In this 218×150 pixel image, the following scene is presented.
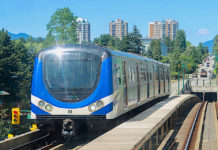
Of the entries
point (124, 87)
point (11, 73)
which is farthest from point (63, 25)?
point (124, 87)

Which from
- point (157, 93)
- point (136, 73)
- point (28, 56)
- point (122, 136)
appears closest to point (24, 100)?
point (28, 56)

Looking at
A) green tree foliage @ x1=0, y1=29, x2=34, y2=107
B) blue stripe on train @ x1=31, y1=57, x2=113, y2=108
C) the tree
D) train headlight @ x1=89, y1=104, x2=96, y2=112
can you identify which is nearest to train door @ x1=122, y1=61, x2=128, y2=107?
blue stripe on train @ x1=31, y1=57, x2=113, y2=108

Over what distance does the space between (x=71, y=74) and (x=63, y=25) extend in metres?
77.3

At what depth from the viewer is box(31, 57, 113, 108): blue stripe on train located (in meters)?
13.1

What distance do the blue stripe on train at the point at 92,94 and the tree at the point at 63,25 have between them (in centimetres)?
7405

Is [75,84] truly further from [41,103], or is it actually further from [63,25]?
[63,25]

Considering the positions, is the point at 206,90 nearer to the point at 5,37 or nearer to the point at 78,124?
the point at 5,37

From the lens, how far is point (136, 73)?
17.9 meters

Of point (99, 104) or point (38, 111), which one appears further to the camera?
point (38, 111)

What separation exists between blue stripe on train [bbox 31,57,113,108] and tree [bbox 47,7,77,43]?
74.1 m

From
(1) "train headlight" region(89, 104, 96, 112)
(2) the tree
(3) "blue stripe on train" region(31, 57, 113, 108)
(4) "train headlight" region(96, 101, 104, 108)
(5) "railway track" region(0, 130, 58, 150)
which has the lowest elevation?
(5) "railway track" region(0, 130, 58, 150)

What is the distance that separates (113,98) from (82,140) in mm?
1883

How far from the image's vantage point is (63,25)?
89.5 meters

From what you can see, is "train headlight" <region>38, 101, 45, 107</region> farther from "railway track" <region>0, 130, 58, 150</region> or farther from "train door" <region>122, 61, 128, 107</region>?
"train door" <region>122, 61, 128, 107</region>
